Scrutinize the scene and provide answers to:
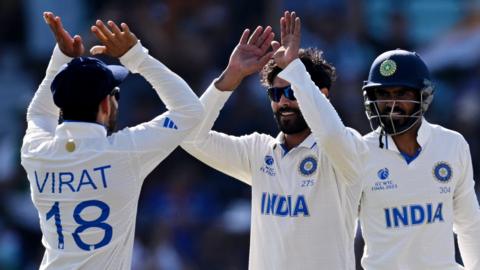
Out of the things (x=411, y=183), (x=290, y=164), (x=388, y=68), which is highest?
(x=388, y=68)

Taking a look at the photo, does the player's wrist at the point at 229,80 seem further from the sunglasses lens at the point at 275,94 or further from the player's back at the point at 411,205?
the player's back at the point at 411,205

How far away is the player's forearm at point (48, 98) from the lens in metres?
5.30

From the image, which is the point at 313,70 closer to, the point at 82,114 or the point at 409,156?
the point at 409,156

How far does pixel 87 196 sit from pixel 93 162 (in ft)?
0.45

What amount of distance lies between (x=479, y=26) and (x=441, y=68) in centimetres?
57

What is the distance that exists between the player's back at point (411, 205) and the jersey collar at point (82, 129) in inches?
53.5

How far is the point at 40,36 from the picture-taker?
1160 cm

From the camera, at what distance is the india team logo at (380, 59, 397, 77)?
19.0 feet

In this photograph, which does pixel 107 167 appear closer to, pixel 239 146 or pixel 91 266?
pixel 91 266

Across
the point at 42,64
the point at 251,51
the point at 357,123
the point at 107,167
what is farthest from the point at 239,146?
the point at 42,64

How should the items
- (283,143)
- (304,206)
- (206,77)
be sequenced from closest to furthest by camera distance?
(304,206)
(283,143)
(206,77)

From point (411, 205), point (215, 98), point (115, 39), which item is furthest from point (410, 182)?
point (115, 39)

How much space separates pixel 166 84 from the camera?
5.14m

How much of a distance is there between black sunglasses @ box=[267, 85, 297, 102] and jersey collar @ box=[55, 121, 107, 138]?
95 centimetres
